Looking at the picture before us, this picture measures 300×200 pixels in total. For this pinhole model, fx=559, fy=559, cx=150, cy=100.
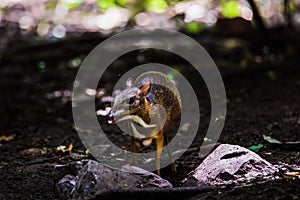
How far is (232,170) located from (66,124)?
2330 mm

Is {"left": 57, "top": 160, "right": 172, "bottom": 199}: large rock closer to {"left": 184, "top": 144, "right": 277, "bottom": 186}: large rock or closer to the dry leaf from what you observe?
{"left": 184, "top": 144, "right": 277, "bottom": 186}: large rock

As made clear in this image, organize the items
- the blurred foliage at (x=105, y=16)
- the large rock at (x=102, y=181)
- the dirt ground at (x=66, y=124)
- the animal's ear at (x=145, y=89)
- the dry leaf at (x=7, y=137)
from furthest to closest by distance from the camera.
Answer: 1. the blurred foliage at (x=105, y=16)
2. the dry leaf at (x=7, y=137)
3. the dirt ground at (x=66, y=124)
4. the animal's ear at (x=145, y=89)
5. the large rock at (x=102, y=181)

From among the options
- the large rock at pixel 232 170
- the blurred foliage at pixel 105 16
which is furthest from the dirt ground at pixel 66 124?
the blurred foliage at pixel 105 16

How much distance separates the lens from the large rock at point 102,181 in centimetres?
285

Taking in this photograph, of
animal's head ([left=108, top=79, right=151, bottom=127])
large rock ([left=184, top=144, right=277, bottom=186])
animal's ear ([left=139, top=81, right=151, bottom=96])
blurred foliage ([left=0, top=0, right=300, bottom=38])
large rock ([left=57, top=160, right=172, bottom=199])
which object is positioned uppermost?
animal's ear ([left=139, top=81, right=151, bottom=96])

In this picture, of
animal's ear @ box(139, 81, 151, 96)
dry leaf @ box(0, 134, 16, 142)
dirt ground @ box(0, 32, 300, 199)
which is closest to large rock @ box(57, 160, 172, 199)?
dirt ground @ box(0, 32, 300, 199)

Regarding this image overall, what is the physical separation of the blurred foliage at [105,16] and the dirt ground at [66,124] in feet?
4.11

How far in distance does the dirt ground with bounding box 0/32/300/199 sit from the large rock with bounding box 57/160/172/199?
0.20 metres

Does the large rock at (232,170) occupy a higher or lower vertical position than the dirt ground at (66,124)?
higher

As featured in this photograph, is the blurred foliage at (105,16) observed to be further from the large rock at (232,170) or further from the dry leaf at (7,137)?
the large rock at (232,170)

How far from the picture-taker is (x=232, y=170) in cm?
311

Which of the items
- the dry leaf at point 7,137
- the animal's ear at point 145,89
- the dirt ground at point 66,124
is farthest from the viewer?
the dry leaf at point 7,137

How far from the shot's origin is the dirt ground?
3.30m

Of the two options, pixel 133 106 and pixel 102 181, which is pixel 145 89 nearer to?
pixel 133 106
